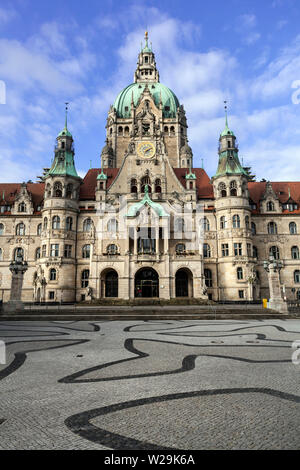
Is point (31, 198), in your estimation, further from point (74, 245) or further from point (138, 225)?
point (138, 225)

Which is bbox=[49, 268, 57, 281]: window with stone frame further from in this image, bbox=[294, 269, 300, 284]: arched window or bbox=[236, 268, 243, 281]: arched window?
bbox=[294, 269, 300, 284]: arched window

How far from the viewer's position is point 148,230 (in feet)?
145

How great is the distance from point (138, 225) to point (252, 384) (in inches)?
1407

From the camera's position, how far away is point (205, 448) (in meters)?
4.50

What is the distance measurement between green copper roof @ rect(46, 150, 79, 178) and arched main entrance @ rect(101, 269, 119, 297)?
17.2 m

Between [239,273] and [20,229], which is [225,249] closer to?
[239,273]

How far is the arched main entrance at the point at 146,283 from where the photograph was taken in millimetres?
43500

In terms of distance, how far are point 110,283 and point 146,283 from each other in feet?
17.8

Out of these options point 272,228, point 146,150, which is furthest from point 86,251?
point 272,228

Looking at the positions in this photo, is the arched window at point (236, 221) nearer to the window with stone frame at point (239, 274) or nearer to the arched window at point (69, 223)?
the window with stone frame at point (239, 274)

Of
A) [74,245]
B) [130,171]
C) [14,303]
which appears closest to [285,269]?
[130,171]

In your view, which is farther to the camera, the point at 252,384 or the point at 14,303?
the point at 14,303

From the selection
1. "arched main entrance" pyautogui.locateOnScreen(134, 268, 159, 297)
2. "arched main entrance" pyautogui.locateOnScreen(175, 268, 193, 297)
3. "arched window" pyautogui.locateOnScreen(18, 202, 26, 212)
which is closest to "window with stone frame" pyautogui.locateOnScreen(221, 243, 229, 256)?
"arched main entrance" pyautogui.locateOnScreen(175, 268, 193, 297)

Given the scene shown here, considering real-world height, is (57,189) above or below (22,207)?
above
